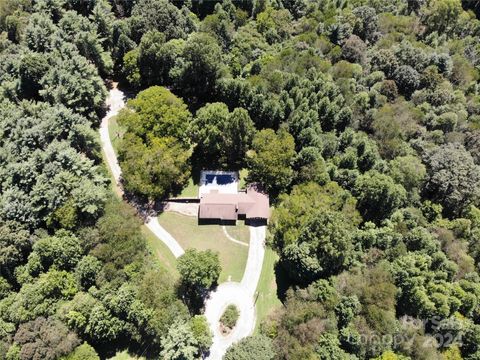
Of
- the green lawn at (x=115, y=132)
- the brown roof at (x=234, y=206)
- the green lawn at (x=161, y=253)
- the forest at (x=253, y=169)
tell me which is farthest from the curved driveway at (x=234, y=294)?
the green lawn at (x=115, y=132)

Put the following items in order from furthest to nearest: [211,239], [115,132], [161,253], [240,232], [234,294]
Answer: [115,132]
[240,232]
[211,239]
[161,253]
[234,294]

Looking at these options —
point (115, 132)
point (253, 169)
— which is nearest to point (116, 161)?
point (115, 132)

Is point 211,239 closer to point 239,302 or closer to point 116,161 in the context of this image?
point 239,302

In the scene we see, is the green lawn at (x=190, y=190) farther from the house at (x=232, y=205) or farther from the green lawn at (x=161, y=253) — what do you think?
the green lawn at (x=161, y=253)

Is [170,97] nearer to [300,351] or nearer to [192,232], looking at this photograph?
[192,232]

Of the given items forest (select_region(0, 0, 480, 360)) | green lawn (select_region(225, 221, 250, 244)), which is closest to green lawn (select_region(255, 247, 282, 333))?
forest (select_region(0, 0, 480, 360))

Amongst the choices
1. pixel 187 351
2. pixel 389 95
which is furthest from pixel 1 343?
pixel 389 95
